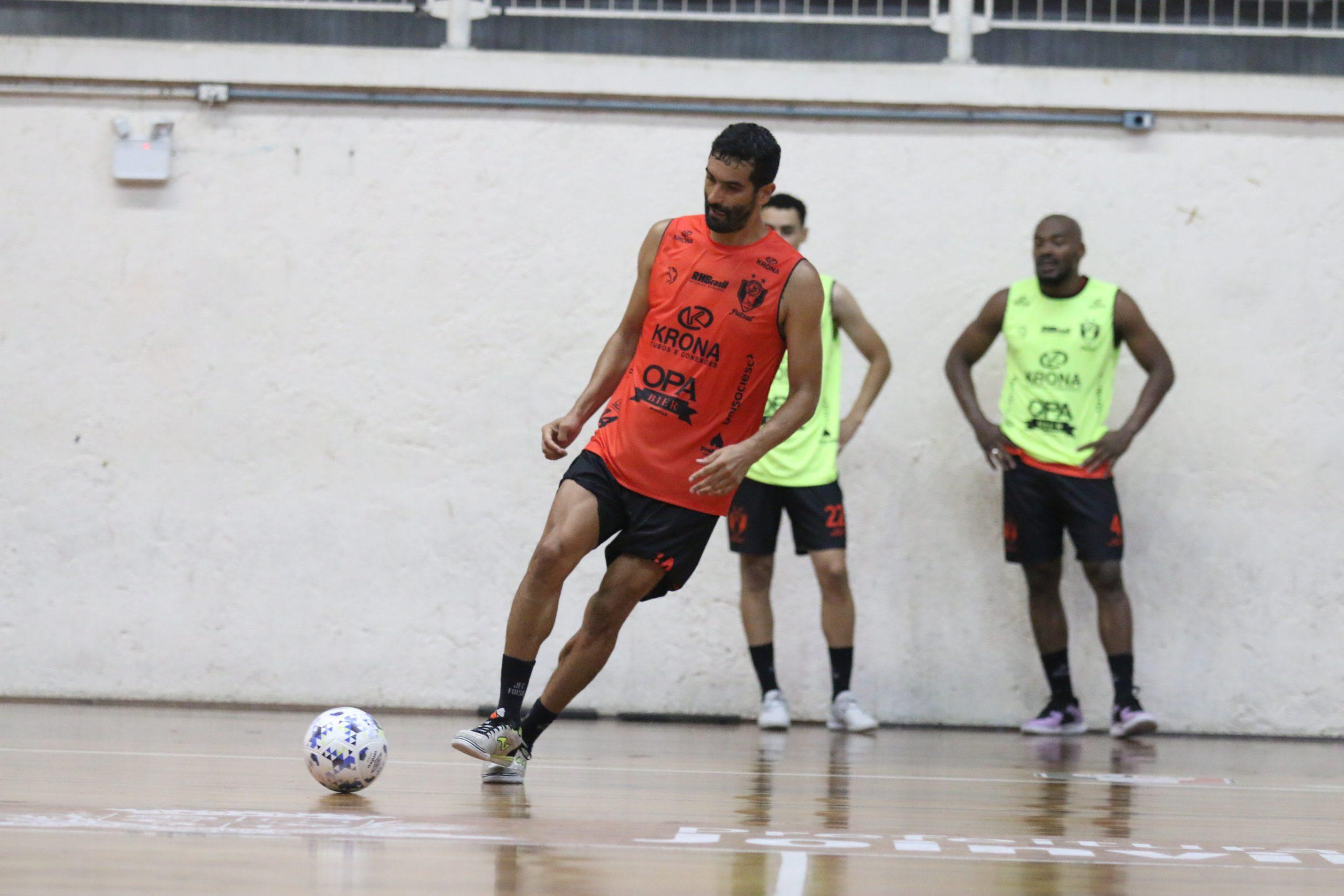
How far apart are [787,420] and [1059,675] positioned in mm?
3111

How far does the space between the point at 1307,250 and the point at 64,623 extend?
18.7ft

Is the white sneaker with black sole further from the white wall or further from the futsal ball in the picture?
the white wall

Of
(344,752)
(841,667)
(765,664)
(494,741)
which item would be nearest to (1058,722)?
(841,667)

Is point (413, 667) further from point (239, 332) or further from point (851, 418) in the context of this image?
point (851, 418)

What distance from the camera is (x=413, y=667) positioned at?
266 inches

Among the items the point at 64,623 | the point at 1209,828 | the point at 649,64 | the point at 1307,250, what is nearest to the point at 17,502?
the point at 64,623

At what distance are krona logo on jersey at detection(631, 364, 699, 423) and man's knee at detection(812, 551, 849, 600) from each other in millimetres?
2399

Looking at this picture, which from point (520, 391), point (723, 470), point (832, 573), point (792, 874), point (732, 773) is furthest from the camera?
point (520, 391)

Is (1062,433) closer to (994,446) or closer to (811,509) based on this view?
(994,446)

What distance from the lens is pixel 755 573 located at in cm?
632

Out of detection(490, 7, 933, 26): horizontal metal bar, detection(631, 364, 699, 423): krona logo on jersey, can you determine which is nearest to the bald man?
detection(490, 7, 933, 26): horizontal metal bar

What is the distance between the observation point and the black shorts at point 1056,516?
6.36 meters

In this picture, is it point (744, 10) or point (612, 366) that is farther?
point (744, 10)

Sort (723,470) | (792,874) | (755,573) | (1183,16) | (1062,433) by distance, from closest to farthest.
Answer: (792,874) → (723,470) → (755,573) → (1062,433) → (1183,16)
